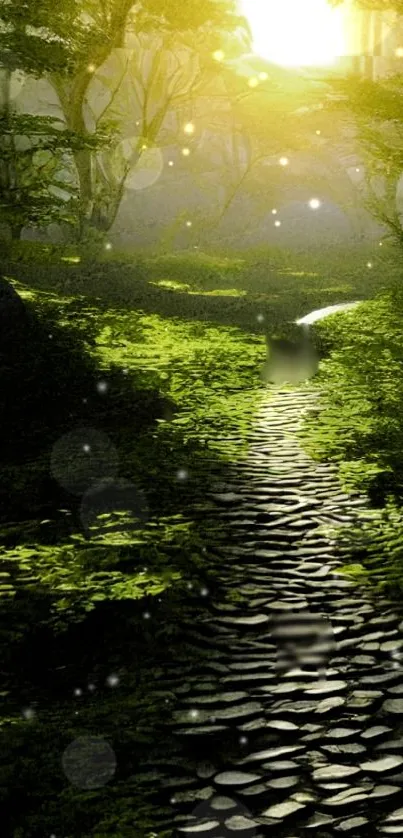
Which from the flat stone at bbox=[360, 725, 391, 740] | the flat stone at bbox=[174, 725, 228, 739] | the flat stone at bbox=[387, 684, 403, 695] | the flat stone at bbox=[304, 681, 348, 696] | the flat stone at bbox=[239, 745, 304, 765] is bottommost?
the flat stone at bbox=[304, 681, 348, 696]

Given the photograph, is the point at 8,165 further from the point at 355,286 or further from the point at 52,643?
the point at 52,643

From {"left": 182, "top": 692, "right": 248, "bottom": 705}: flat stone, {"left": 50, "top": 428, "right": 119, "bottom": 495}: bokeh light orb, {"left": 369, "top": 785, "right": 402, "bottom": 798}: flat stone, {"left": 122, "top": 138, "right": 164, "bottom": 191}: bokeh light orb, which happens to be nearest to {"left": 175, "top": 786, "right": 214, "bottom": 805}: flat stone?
{"left": 369, "top": 785, "right": 402, "bottom": 798}: flat stone

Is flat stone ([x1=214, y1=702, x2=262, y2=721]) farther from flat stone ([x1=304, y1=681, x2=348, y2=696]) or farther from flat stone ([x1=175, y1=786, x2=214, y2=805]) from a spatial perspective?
flat stone ([x1=175, y1=786, x2=214, y2=805])

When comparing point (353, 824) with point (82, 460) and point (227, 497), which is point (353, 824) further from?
point (82, 460)

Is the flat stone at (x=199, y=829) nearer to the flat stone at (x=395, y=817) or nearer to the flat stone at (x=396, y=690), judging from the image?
the flat stone at (x=395, y=817)

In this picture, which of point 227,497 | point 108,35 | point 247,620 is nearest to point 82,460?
point 227,497

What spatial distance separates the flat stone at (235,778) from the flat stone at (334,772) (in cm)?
29

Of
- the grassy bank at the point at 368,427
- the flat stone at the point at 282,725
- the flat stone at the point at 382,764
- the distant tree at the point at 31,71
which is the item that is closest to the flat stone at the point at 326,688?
the flat stone at the point at 282,725

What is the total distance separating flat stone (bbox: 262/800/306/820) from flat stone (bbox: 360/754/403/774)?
0.47 metres

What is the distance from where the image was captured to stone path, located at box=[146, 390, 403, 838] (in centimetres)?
462

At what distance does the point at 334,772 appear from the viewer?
491 cm

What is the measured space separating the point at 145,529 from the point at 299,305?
1989 centimetres

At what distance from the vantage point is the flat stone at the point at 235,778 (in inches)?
190

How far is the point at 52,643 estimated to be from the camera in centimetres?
653
